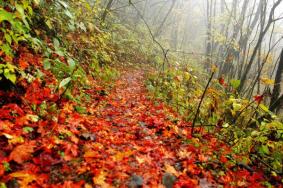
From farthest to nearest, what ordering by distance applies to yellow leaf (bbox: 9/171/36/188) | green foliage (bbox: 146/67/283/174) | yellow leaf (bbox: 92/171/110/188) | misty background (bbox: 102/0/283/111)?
misty background (bbox: 102/0/283/111) → green foliage (bbox: 146/67/283/174) → yellow leaf (bbox: 92/171/110/188) → yellow leaf (bbox: 9/171/36/188)

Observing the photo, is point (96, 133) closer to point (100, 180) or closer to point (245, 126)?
point (100, 180)

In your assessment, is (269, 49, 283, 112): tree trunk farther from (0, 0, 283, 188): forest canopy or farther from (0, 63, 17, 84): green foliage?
(0, 63, 17, 84): green foliage

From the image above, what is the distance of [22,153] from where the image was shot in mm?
3035

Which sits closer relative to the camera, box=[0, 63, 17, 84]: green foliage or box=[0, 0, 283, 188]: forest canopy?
box=[0, 0, 283, 188]: forest canopy

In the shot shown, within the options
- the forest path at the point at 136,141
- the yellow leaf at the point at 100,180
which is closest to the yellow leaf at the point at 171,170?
the forest path at the point at 136,141

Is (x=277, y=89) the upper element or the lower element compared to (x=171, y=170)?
upper

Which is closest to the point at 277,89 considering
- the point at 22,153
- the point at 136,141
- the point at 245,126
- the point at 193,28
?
the point at 245,126

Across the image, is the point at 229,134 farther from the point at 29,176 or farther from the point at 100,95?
the point at 29,176

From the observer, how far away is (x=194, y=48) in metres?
29.5

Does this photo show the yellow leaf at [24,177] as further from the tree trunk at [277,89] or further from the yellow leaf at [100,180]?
the tree trunk at [277,89]

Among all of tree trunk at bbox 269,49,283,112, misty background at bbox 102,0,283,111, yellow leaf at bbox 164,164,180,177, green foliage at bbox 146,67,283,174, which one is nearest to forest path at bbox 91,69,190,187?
yellow leaf at bbox 164,164,180,177

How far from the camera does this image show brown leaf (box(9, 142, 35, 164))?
9.66 ft

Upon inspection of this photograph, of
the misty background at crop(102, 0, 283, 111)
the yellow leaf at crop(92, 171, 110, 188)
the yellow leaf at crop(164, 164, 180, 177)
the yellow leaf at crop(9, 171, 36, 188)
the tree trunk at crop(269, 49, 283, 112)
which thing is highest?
the misty background at crop(102, 0, 283, 111)

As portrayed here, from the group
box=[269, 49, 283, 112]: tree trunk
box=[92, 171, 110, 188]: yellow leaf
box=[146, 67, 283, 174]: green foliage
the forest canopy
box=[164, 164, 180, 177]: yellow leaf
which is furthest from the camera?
box=[269, 49, 283, 112]: tree trunk
